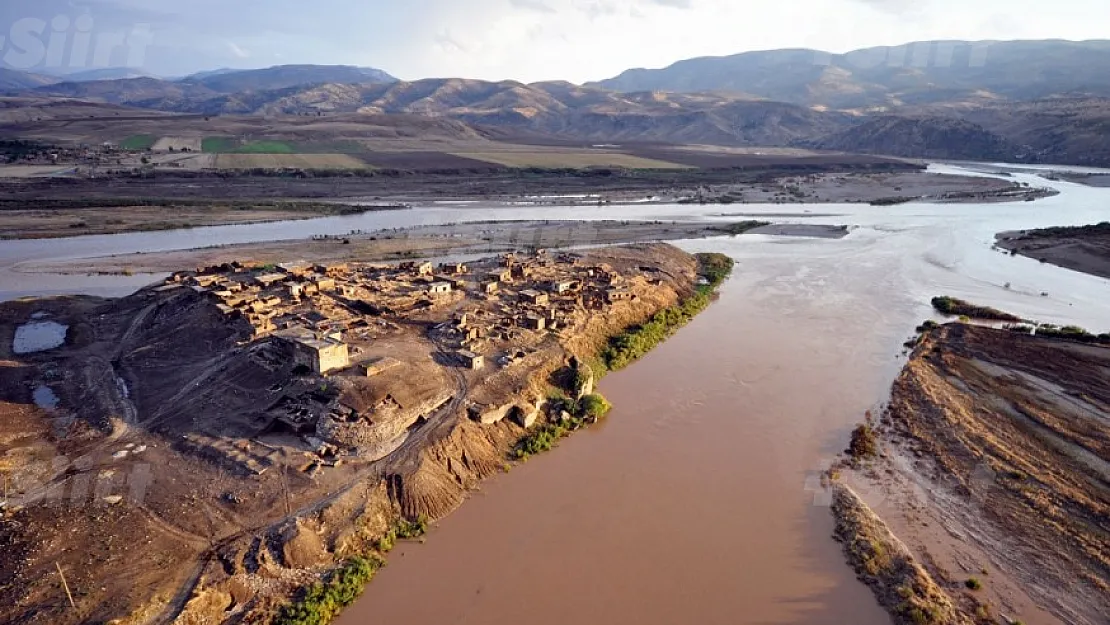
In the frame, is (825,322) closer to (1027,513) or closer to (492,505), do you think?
(1027,513)

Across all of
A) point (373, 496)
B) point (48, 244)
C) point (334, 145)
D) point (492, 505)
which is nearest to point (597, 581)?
point (492, 505)

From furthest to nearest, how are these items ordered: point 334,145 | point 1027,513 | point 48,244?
point 334,145
point 48,244
point 1027,513

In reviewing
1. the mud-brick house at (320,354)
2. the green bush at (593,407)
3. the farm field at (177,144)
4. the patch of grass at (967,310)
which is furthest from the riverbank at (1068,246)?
the farm field at (177,144)

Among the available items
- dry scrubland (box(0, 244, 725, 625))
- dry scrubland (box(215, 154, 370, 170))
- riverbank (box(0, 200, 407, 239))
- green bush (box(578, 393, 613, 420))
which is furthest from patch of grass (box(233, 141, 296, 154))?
green bush (box(578, 393, 613, 420))

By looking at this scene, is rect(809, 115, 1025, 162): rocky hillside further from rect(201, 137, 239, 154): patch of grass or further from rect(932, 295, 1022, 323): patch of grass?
rect(201, 137, 239, 154): patch of grass

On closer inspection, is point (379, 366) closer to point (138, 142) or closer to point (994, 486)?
point (994, 486)

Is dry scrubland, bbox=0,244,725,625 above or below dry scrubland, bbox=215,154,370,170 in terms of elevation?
below

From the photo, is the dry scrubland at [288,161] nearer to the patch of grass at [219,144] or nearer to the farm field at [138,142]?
the patch of grass at [219,144]
